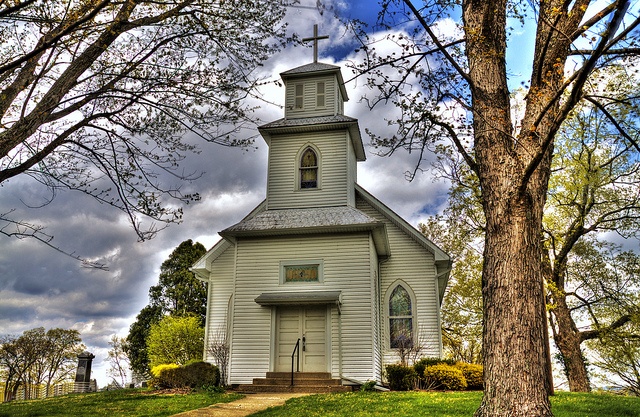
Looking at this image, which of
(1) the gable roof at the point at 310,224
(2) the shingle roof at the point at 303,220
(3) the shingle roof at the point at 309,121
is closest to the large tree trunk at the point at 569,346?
(1) the gable roof at the point at 310,224

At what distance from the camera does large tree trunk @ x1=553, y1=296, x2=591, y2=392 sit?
19.1 meters

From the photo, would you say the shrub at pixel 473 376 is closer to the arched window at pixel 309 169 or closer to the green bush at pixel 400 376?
the green bush at pixel 400 376

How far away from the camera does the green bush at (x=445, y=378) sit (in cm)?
1425

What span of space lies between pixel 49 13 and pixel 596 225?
19862 millimetres

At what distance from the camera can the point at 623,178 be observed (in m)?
19.7

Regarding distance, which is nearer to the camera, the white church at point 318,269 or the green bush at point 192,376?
the green bush at point 192,376

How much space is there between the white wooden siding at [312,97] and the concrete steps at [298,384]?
9585 millimetres

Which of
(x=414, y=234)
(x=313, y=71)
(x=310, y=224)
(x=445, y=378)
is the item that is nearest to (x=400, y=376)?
(x=445, y=378)

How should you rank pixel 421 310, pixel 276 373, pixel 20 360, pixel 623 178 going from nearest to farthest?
pixel 276 373
pixel 421 310
pixel 623 178
pixel 20 360

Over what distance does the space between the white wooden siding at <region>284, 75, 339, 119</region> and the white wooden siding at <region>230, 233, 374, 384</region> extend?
5.61m

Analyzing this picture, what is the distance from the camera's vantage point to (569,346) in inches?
772

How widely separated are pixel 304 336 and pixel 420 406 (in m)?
6.20

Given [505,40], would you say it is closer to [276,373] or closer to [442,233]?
[276,373]

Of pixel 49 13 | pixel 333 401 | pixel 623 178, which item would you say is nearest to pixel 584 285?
pixel 623 178
